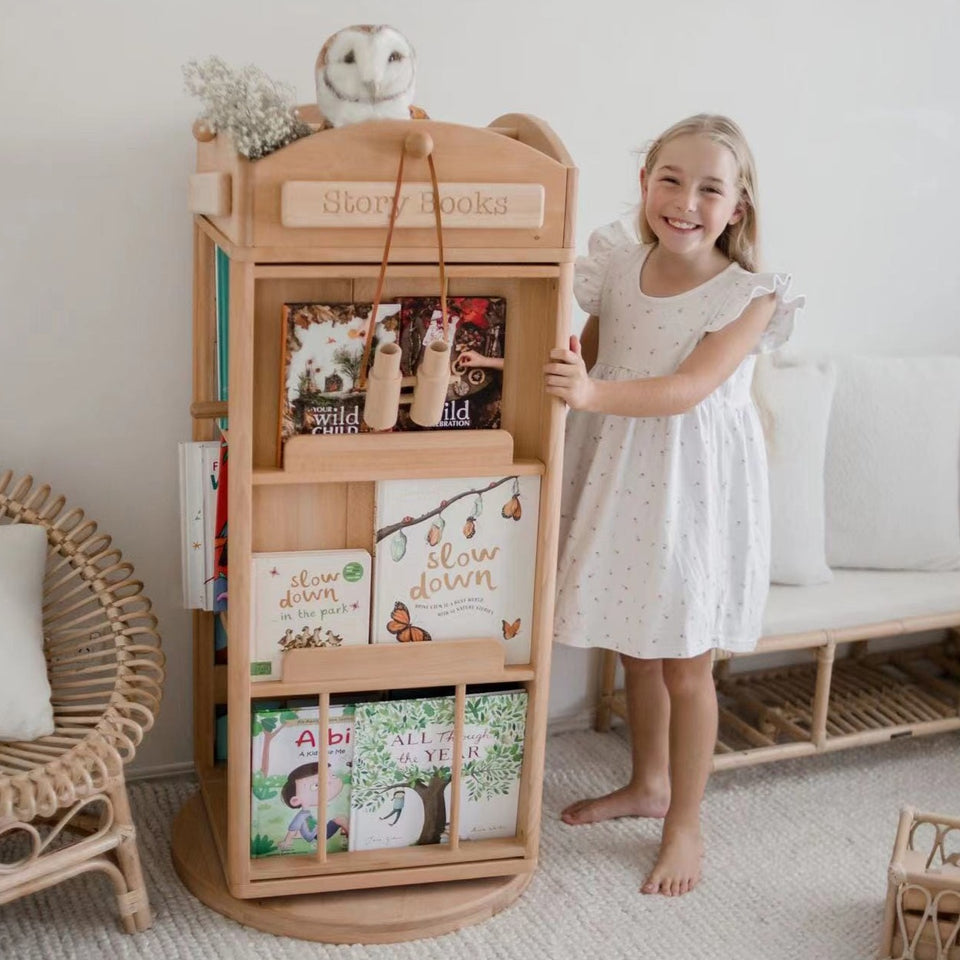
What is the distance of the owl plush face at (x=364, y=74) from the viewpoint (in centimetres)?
159

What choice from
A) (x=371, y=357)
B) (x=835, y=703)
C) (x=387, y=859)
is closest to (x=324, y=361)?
(x=371, y=357)

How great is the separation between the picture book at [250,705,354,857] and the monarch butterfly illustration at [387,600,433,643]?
0.13m

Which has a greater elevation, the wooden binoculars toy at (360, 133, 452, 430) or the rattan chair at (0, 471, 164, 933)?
the wooden binoculars toy at (360, 133, 452, 430)

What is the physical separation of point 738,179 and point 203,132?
72cm

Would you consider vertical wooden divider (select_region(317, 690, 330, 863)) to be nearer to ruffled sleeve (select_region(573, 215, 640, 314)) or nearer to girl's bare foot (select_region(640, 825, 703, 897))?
girl's bare foot (select_region(640, 825, 703, 897))

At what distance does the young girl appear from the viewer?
1.84 m

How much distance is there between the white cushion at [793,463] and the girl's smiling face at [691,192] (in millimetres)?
568

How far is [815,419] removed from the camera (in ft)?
7.88

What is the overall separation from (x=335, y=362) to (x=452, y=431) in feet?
0.61


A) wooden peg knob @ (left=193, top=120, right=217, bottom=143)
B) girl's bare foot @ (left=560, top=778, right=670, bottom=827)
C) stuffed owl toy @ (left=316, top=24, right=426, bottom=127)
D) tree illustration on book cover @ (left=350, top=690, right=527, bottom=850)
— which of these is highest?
stuffed owl toy @ (left=316, top=24, right=426, bottom=127)

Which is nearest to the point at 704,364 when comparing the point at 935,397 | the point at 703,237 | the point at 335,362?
the point at 703,237

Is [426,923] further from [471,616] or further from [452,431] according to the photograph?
[452,431]

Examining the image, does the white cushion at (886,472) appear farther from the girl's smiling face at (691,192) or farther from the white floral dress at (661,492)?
the girl's smiling face at (691,192)

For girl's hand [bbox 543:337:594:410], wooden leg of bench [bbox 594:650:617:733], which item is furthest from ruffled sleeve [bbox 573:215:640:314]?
wooden leg of bench [bbox 594:650:617:733]
